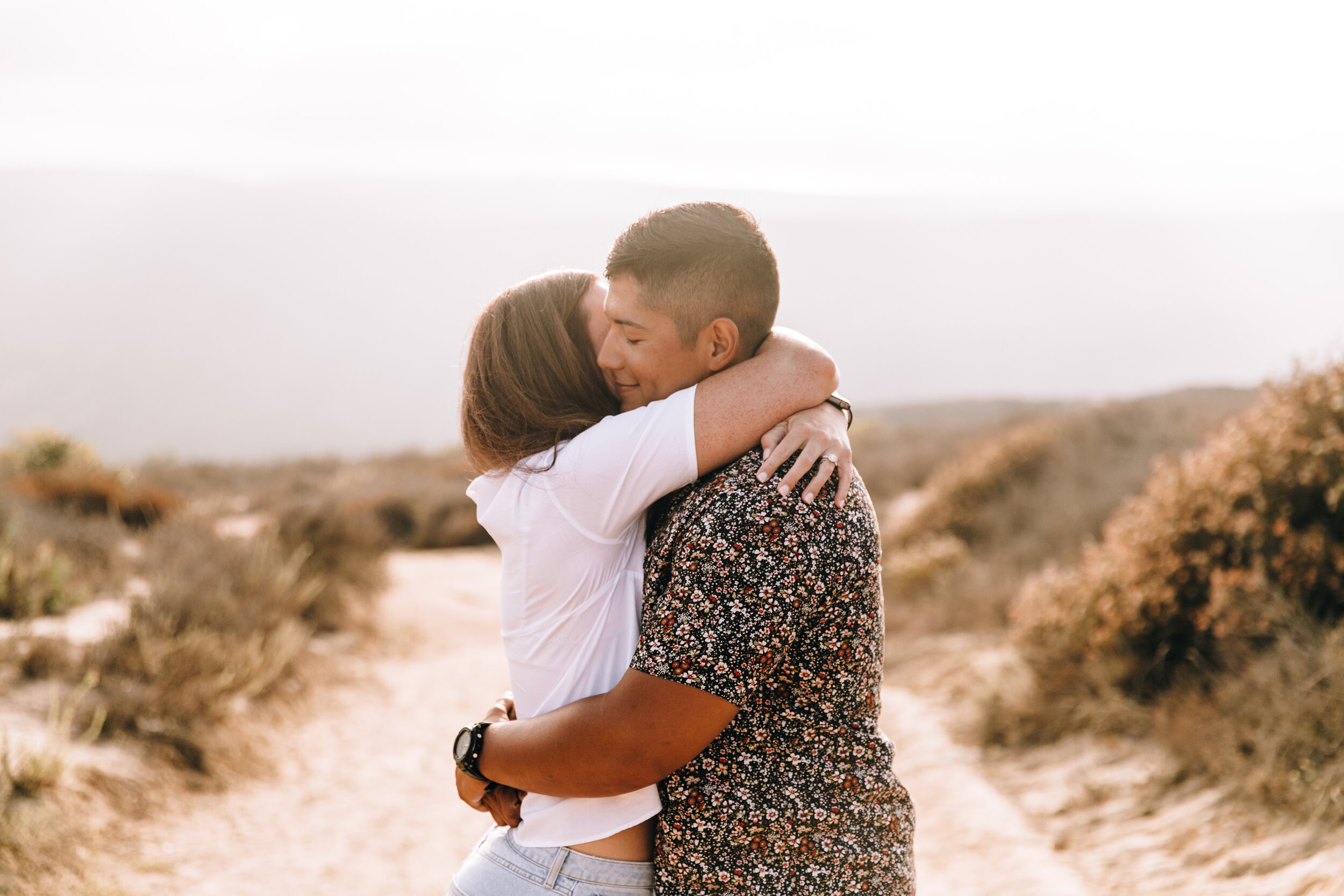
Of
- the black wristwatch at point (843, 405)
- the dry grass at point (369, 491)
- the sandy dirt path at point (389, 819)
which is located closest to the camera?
the black wristwatch at point (843, 405)

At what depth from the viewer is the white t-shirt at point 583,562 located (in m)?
1.53

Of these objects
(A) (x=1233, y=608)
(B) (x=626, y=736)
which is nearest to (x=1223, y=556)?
(A) (x=1233, y=608)

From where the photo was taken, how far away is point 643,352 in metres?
1.65

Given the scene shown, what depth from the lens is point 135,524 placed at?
1003 centimetres

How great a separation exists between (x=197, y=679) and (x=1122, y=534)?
19.4 ft

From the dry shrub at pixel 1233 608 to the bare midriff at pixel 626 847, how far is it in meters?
3.22

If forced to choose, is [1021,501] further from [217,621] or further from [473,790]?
[473,790]

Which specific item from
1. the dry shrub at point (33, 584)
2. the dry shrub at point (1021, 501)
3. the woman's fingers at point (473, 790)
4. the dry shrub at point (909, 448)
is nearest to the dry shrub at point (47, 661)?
the dry shrub at point (33, 584)

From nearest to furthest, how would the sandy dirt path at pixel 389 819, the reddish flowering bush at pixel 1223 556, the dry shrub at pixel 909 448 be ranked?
1. the sandy dirt path at pixel 389 819
2. the reddish flowering bush at pixel 1223 556
3. the dry shrub at pixel 909 448

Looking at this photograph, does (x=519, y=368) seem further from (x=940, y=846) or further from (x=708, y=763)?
(x=940, y=846)

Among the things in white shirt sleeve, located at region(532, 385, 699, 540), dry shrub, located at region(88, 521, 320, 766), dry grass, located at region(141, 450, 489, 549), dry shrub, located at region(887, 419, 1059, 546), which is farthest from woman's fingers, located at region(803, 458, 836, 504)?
dry shrub, located at region(887, 419, 1059, 546)

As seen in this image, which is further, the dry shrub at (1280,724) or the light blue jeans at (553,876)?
the dry shrub at (1280,724)

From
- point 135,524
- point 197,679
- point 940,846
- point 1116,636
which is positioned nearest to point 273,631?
point 197,679

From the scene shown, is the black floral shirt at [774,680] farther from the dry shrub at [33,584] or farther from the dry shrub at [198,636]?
the dry shrub at [33,584]
